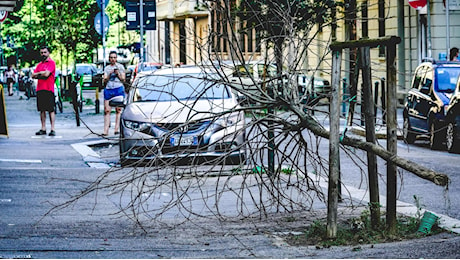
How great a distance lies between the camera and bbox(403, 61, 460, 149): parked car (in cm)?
2089

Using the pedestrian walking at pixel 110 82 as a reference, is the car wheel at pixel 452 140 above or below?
below

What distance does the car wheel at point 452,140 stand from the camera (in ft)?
64.6

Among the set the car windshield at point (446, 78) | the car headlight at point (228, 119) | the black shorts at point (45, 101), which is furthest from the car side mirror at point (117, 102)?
the car windshield at point (446, 78)

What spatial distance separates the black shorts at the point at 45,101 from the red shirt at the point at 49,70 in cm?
9

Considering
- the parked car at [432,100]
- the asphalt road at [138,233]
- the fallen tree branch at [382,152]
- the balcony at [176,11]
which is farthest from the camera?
the balcony at [176,11]

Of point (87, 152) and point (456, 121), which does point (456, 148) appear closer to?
point (456, 121)

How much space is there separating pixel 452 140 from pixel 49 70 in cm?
827

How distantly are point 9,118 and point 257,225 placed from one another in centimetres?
2395

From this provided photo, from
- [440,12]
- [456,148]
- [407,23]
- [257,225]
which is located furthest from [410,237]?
[407,23]

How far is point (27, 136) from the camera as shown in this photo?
24.0m

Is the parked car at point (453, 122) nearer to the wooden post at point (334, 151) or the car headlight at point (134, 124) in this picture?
the car headlight at point (134, 124)

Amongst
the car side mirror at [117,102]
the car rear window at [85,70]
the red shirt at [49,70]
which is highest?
the red shirt at [49,70]

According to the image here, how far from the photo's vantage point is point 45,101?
2316cm

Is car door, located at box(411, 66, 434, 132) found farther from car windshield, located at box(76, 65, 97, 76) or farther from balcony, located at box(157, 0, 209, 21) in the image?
balcony, located at box(157, 0, 209, 21)
